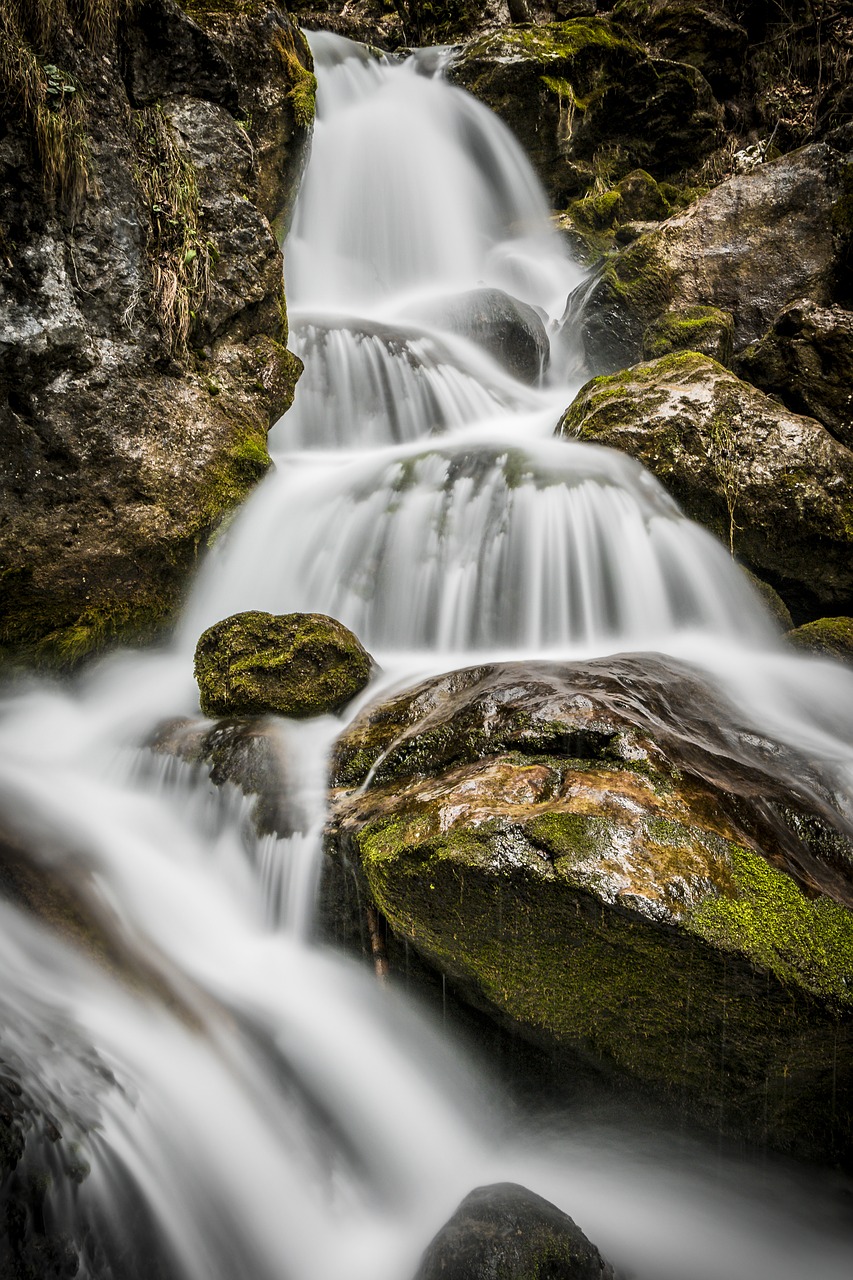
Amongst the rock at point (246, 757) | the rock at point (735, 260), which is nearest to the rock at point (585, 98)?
the rock at point (735, 260)

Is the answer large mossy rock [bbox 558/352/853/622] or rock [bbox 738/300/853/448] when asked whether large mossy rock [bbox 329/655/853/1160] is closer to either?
large mossy rock [bbox 558/352/853/622]

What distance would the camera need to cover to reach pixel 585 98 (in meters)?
13.2

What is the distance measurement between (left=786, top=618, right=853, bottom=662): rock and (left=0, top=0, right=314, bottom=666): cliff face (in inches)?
173

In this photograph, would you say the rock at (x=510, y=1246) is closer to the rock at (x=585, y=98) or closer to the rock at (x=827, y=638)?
the rock at (x=827, y=638)

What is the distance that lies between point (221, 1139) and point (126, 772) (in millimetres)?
2202

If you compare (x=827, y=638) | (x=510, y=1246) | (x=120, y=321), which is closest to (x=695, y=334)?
(x=827, y=638)

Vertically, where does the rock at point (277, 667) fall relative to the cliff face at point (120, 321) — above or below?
below

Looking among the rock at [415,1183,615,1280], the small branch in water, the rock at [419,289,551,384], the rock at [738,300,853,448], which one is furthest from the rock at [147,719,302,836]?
the rock at [419,289,551,384]

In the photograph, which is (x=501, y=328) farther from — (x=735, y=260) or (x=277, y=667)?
(x=277, y=667)

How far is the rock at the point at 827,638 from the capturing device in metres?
4.88

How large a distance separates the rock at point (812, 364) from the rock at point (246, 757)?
5557 mm

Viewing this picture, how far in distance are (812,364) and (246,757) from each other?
5.97 m

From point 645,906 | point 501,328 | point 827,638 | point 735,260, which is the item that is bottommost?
point 827,638

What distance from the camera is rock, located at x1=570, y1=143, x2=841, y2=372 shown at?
28.6 ft
